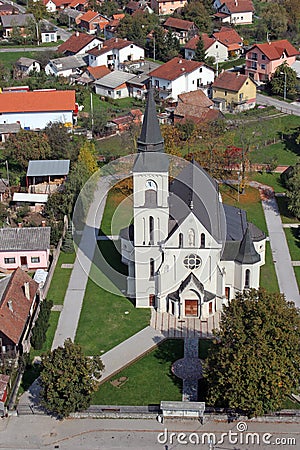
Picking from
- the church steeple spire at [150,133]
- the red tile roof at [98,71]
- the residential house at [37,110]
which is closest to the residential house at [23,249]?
the church steeple spire at [150,133]

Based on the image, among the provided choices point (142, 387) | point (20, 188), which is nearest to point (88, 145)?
point (20, 188)

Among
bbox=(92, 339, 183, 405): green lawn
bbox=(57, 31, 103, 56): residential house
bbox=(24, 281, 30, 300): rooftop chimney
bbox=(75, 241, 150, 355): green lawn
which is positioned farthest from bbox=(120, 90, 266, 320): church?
bbox=(57, 31, 103, 56): residential house

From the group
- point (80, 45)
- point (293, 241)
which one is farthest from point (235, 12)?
point (293, 241)

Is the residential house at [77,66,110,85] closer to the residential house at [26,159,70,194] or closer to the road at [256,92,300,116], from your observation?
the road at [256,92,300,116]

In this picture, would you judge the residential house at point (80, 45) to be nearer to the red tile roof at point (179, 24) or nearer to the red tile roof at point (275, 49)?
the red tile roof at point (179, 24)

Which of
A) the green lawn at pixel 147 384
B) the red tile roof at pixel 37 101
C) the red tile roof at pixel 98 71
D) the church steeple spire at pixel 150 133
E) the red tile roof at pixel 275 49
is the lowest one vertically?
the green lawn at pixel 147 384

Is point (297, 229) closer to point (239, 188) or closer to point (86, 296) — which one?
point (239, 188)
